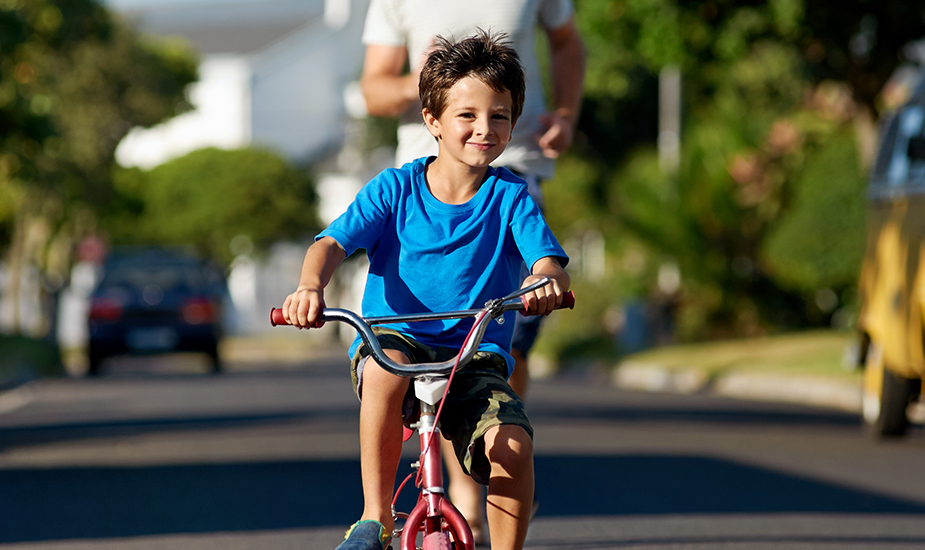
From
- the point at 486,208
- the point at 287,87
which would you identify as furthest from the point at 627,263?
the point at 287,87

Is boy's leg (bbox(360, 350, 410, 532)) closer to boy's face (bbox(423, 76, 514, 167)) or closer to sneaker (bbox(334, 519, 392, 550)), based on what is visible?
sneaker (bbox(334, 519, 392, 550))

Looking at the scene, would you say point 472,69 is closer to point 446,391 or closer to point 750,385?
point 446,391

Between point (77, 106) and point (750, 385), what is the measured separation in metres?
18.3

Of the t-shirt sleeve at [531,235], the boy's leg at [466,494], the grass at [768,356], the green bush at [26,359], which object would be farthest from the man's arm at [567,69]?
the green bush at [26,359]

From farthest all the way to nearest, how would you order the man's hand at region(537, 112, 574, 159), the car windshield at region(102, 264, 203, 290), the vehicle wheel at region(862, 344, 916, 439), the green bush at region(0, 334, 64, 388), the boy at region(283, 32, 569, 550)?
1. the car windshield at region(102, 264, 203, 290)
2. the green bush at region(0, 334, 64, 388)
3. the vehicle wheel at region(862, 344, 916, 439)
4. the man's hand at region(537, 112, 574, 159)
5. the boy at region(283, 32, 569, 550)

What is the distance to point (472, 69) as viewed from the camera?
3379 mm

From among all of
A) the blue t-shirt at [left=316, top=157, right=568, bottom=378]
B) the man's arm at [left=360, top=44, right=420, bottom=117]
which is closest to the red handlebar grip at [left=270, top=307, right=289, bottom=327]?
the blue t-shirt at [left=316, top=157, right=568, bottom=378]

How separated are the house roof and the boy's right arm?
229 feet

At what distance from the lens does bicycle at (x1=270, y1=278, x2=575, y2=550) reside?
3.16m

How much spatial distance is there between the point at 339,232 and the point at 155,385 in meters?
14.0

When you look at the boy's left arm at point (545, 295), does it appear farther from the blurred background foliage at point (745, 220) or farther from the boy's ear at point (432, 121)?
the blurred background foliage at point (745, 220)

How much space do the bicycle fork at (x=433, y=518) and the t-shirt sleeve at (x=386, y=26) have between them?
2.04 meters

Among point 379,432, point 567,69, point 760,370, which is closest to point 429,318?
point 379,432

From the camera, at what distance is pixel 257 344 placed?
120 feet
